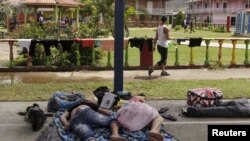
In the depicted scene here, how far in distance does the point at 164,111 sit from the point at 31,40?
244 inches

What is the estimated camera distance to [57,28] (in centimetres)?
1483

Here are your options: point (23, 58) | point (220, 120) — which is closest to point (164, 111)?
point (220, 120)

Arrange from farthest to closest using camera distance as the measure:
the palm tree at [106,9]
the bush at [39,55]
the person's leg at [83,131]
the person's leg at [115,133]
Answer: the palm tree at [106,9] → the bush at [39,55] → the person's leg at [83,131] → the person's leg at [115,133]

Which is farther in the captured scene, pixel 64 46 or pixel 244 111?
pixel 64 46

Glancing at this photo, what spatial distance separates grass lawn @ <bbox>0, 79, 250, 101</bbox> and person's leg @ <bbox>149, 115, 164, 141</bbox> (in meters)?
2.67

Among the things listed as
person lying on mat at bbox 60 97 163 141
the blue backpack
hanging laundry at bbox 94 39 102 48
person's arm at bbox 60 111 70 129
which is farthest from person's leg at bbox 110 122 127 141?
hanging laundry at bbox 94 39 102 48

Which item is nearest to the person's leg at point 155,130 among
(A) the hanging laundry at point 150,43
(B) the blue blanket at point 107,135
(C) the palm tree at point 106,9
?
(B) the blue blanket at point 107,135

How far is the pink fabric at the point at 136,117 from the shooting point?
6152 mm

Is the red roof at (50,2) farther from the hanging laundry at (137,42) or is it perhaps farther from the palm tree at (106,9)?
the hanging laundry at (137,42)

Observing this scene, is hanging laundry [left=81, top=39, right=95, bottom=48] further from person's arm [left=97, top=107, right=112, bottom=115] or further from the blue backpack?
person's arm [left=97, top=107, right=112, bottom=115]

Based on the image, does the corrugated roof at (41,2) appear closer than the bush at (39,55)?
No

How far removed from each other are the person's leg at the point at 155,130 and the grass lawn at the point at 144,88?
105 inches

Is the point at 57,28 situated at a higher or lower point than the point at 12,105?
higher

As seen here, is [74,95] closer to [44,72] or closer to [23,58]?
[44,72]
